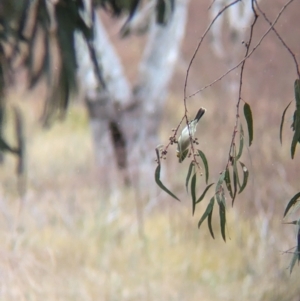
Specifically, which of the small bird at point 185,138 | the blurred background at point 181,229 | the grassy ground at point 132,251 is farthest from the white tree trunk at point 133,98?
the small bird at point 185,138

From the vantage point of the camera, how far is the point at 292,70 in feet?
9.12

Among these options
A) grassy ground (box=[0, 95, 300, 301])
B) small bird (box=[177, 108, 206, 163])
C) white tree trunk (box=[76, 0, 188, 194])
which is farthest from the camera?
white tree trunk (box=[76, 0, 188, 194])

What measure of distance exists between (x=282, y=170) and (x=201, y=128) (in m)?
0.85

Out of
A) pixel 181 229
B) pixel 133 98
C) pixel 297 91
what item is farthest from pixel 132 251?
pixel 297 91

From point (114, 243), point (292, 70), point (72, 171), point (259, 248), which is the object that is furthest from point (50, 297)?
point (72, 171)

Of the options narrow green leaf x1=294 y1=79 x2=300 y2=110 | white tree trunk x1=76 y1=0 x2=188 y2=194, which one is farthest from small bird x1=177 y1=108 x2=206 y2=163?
white tree trunk x1=76 y1=0 x2=188 y2=194

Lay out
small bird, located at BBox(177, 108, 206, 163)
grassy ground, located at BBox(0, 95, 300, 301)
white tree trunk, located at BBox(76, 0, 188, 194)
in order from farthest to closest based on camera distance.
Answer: white tree trunk, located at BBox(76, 0, 188, 194), grassy ground, located at BBox(0, 95, 300, 301), small bird, located at BBox(177, 108, 206, 163)

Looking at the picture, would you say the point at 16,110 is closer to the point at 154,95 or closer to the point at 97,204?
the point at 97,204

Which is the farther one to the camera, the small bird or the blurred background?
the blurred background

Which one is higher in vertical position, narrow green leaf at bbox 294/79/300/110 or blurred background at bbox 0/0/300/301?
blurred background at bbox 0/0/300/301

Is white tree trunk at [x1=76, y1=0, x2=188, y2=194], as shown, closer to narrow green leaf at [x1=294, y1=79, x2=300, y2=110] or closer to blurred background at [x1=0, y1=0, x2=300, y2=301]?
blurred background at [x1=0, y1=0, x2=300, y2=301]

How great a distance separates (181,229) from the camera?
2.94 meters

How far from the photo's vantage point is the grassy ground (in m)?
2.41

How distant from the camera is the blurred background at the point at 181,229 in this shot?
2434 millimetres
